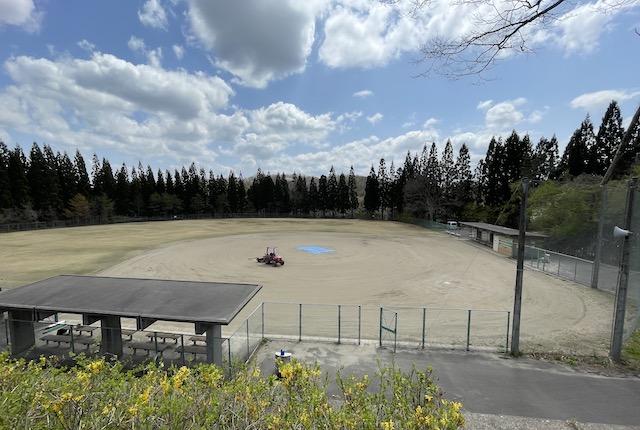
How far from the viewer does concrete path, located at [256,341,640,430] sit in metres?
7.05

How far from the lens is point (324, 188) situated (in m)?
89.8

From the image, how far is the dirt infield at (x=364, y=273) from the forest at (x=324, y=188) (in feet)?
29.8

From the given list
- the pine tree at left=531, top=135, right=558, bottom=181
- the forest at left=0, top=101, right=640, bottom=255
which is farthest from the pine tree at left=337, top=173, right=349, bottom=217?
the pine tree at left=531, top=135, right=558, bottom=181

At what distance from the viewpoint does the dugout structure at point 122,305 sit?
9.28 metres

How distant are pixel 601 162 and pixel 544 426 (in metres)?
60.5

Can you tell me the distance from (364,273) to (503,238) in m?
19.2

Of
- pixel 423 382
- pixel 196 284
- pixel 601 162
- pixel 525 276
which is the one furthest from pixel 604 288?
pixel 601 162

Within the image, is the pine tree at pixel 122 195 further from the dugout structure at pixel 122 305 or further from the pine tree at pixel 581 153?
the pine tree at pixel 581 153

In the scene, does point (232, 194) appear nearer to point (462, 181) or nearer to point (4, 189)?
point (4, 189)

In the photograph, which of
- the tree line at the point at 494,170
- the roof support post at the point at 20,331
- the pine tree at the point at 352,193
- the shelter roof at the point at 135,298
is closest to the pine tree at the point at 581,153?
the tree line at the point at 494,170

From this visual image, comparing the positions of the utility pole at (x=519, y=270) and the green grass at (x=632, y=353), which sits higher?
the utility pole at (x=519, y=270)

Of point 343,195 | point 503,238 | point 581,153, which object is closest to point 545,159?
point 581,153

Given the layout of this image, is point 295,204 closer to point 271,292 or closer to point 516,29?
point 271,292

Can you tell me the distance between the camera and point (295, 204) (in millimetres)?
91562
